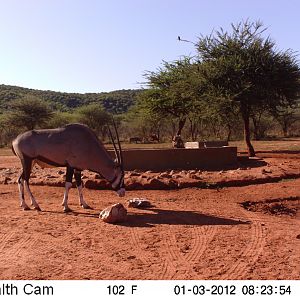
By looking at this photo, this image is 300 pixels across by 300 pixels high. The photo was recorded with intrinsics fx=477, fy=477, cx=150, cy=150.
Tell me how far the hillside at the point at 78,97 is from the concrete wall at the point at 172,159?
65140 millimetres

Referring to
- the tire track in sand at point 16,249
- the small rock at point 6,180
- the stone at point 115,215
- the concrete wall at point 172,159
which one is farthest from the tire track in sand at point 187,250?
the small rock at point 6,180

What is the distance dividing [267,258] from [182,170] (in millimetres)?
10455

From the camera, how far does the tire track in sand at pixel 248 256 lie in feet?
20.1

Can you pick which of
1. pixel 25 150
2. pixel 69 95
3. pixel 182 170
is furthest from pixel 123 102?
pixel 25 150

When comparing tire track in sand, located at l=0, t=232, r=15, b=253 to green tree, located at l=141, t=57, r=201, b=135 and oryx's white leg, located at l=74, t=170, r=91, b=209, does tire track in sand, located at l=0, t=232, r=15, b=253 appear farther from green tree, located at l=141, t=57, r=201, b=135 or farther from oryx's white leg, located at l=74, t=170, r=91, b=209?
green tree, located at l=141, t=57, r=201, b=135

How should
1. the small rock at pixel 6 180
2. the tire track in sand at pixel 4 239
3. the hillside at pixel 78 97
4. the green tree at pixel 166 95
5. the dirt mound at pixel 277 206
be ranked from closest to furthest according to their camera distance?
the tire track in sand at pixel 4 239, the dirt mound at pixel 277 206, the small rock at pixel 6 180, the green tree at pixel 166 95, the hillside at pixel 78 97

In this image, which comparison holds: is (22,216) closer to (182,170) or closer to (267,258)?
(267,258)

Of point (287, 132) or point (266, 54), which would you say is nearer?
point (266, 54)

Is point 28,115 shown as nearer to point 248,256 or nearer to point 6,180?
point 6,180

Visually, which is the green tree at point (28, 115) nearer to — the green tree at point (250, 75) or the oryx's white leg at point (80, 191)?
the green tree at point (250, 75)

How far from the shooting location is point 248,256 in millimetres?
6980

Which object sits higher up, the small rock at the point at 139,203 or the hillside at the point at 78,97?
the hillside at the point at 78,97

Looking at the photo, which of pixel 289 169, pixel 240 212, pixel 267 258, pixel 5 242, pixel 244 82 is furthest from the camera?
pixel 244 82
